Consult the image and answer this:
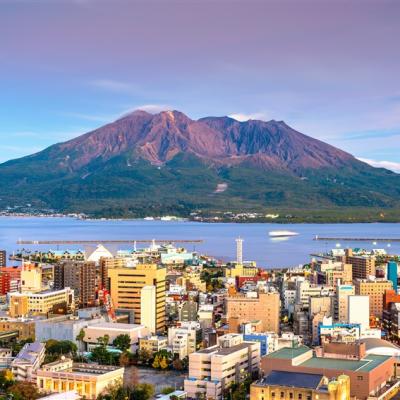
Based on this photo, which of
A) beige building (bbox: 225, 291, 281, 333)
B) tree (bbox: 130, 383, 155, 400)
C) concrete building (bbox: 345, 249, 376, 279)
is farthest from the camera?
concrete building (bbox: 345, 249, 376, 279)

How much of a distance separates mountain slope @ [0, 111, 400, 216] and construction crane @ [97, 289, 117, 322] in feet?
166

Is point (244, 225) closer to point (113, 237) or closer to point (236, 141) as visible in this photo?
point (113, 237)

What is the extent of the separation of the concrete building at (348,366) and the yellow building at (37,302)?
676cm

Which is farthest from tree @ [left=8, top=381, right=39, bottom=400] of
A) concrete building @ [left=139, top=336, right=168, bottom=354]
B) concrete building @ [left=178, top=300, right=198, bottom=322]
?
concrete building @ [left=178, top=300, right=198, bottom=322]

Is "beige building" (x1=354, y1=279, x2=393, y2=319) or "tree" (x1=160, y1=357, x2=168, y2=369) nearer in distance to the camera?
"tree" (x1=160, y1=357, x2=168, y2=369)

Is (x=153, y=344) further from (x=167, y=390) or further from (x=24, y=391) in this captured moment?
(x=24, y=391)

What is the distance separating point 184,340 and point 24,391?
12.3ft

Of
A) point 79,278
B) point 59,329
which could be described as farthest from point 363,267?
point 59,329

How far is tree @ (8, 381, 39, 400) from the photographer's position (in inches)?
396

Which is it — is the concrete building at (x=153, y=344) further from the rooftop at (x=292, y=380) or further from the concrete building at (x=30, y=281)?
the concrete building at (x=30, y=281)

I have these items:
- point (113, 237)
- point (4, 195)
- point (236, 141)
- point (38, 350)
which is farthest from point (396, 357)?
point (236, 141)

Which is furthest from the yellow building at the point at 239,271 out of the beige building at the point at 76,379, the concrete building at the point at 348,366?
the beige building at the point at 76,379

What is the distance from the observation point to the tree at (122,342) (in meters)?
13.6

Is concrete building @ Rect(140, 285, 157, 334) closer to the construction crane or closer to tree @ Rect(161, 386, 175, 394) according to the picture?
the construction crane
